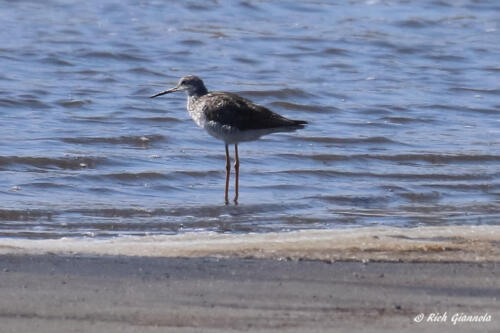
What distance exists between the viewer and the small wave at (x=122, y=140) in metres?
9.55

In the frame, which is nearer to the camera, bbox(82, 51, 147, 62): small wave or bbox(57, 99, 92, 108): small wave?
bbox(57, 99, 92, 108): small wave

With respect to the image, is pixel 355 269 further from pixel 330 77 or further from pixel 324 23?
pixel 324 23

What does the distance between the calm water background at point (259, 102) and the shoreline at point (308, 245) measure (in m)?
0.39

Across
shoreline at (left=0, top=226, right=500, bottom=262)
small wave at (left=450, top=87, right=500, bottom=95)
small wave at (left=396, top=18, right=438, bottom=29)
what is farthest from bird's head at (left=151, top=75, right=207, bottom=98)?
small wave at (left=396, top=18, right=438, bottom=29)

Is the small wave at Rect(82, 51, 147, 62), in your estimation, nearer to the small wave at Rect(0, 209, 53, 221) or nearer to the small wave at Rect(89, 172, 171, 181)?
the small wave at Rect(89, 172, 171, 181)

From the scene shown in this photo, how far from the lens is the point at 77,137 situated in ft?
31.8

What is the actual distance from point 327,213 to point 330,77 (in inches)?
259

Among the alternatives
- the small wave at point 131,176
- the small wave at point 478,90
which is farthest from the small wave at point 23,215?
the small wave at point 478,90

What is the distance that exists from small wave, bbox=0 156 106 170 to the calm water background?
0.02m

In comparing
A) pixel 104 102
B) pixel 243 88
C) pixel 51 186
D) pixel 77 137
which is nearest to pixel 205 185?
pixel 51 186

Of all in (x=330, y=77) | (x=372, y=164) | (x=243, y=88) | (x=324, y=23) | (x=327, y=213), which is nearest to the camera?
(x=327, y=213)

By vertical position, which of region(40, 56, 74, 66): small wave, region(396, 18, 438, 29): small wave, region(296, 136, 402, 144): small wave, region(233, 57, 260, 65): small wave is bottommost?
region(396, 18, 438, 29): small wave

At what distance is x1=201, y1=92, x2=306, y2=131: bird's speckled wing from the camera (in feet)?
27.5

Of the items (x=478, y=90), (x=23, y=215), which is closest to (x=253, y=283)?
(x=23, y=215)
